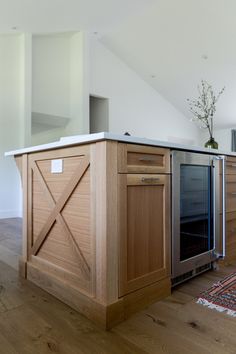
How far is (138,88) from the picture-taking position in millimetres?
7363

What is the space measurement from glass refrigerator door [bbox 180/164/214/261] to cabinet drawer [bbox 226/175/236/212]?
258mm

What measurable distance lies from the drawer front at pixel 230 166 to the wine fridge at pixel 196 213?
13 centimetres

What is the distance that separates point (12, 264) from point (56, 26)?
4.45 m

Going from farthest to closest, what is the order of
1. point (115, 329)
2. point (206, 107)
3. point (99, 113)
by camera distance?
point (99, 113)
point (206, 107)
point (115, 329)

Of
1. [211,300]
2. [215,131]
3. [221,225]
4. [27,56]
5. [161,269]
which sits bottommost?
[211,300]

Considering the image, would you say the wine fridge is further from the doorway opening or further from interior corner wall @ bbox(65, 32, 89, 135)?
the doorway opening

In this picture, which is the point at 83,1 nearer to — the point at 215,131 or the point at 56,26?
the point at 56,26

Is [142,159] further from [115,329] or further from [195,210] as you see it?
[115,329]

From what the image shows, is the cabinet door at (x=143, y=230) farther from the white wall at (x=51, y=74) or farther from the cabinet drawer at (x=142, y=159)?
the white wall at (x=51, y=74)

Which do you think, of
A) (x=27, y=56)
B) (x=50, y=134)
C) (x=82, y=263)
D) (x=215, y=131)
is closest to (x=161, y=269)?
(x=82, y=263)

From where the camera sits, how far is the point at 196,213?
1.96 metres

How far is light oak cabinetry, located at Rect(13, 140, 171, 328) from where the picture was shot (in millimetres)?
1332

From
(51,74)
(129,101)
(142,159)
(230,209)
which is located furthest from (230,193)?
(129,101)

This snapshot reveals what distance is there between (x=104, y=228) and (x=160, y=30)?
551cm
